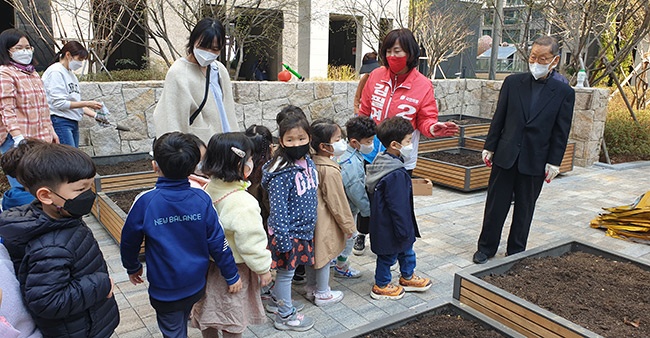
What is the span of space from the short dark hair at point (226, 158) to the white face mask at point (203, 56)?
728mm

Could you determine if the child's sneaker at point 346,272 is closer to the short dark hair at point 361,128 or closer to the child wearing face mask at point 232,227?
the short dark hair at point 361,128

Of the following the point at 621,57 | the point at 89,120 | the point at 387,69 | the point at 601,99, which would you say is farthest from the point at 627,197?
the point at 89,120

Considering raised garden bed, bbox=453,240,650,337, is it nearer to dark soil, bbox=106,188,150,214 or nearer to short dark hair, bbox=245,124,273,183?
short dark hair, bbox=245,124,273,183

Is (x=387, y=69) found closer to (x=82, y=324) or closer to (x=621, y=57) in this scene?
(x=82, y=324)

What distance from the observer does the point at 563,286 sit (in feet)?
10.7

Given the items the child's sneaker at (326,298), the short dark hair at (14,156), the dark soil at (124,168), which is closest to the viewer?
the short dark hair at (14,156)

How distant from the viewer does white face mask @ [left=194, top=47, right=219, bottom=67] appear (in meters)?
2.96

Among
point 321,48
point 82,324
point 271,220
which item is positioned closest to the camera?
point 82,324

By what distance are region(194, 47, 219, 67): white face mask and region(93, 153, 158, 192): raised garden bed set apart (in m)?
2.67

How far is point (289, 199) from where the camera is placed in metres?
2.97

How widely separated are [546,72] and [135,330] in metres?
3.38

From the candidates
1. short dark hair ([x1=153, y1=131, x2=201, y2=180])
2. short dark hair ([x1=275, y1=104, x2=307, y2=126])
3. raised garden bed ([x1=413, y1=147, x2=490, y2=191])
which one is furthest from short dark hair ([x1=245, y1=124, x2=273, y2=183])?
raised garden bed ([x1=413, y1=147, x2=490, y2=191])

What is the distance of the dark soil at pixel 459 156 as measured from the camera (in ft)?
23.8

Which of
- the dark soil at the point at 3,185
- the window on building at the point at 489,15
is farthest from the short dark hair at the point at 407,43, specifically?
the window on building at the point at 489,15
